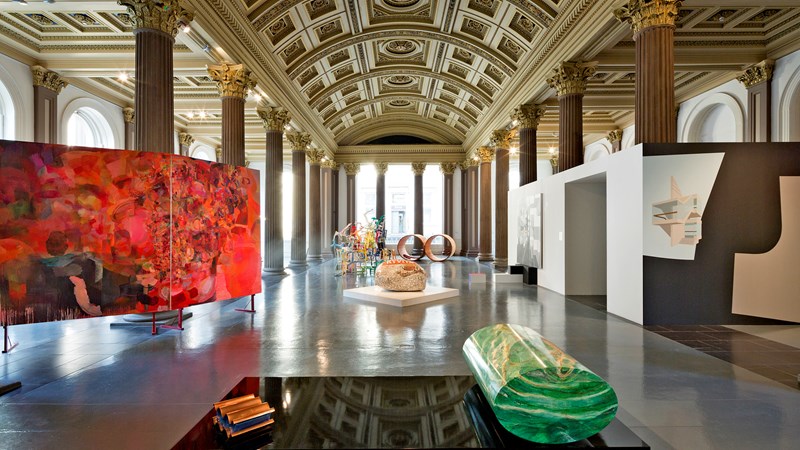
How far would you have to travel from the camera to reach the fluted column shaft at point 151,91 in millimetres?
7082

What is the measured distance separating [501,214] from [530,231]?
19.6 ft

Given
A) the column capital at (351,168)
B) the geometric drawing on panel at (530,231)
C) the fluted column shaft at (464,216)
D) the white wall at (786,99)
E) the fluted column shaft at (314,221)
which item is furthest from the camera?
the column capital at (351,168)

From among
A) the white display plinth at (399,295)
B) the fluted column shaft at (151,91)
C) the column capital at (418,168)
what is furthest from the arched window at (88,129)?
the column capital at (418,168)

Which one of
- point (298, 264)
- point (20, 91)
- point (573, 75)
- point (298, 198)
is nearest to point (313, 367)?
point (573, 75)

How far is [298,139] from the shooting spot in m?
18.6

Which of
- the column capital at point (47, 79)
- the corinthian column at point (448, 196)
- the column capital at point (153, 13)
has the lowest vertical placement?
the corinthian column at point (448, 196)

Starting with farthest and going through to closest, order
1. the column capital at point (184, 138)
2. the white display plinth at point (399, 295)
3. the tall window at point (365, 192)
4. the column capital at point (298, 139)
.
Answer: the tall window at point (365, 192), the column capital at point (184, 138), the column capital at point (298, 139), the white display plinth at point (399, 295)

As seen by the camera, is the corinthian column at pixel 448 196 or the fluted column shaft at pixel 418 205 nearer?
the fluted column shaft at pixel 418 205

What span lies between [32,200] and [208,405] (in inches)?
143

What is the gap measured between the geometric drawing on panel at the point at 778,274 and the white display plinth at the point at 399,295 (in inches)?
217

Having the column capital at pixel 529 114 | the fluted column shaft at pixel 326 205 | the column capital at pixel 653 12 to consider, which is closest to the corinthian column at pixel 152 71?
the column capital at pixel 653 12

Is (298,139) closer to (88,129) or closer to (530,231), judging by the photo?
(88,129)

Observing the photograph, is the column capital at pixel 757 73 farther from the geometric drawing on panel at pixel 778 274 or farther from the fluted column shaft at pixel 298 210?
the fluted column shaft at pixel 298 210

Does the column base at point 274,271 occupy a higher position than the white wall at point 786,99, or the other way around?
the white wall at point 786,99
